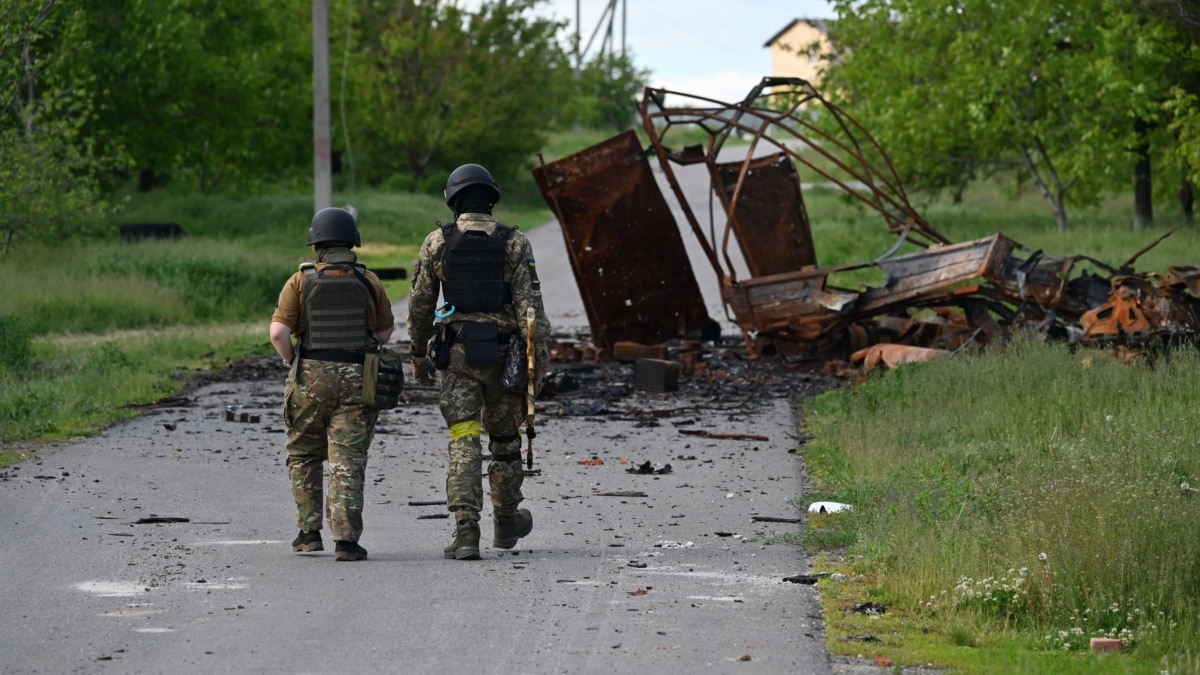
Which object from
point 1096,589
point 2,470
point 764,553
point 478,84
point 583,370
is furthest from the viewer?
point 478,84

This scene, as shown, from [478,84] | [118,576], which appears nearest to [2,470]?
[118,576]

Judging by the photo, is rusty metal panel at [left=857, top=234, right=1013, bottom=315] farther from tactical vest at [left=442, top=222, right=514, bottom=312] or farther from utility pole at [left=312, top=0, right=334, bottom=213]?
utility pole at [left=312, top=0, right=334, bottom=213]

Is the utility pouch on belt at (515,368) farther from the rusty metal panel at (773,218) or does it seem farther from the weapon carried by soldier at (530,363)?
the rusty metal panel at (773,218)

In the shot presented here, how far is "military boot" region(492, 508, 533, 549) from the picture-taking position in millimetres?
8086

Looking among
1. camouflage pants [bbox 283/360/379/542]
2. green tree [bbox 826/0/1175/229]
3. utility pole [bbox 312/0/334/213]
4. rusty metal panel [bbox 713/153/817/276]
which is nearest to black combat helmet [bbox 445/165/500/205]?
camouflage pants [bbox 283/360/379/542]

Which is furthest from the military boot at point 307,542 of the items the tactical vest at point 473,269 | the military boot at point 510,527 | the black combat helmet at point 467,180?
the black combat helmet at point 467,180

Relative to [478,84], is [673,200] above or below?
below

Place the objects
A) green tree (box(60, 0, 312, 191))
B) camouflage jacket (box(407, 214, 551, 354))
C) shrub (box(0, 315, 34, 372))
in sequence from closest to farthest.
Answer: camouflage jacket (box(407, 214, 551, 354))
shrub (box(0, 315, 34, 372))
green tree (box(60, 0, 312, 191))

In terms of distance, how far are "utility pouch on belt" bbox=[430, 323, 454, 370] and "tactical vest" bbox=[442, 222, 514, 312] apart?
14 cm

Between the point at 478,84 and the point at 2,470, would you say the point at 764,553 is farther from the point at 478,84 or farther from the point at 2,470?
the point at 478,84

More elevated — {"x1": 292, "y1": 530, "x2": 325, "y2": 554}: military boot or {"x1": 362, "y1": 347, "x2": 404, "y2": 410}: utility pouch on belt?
{"x1": 362, "y1": 347, "x2": 404, "y2": 410}: utility pouch on belt

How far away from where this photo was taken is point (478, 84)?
47062mm

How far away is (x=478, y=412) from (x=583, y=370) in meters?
8.68

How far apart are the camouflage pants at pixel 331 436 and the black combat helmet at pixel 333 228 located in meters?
0.62
